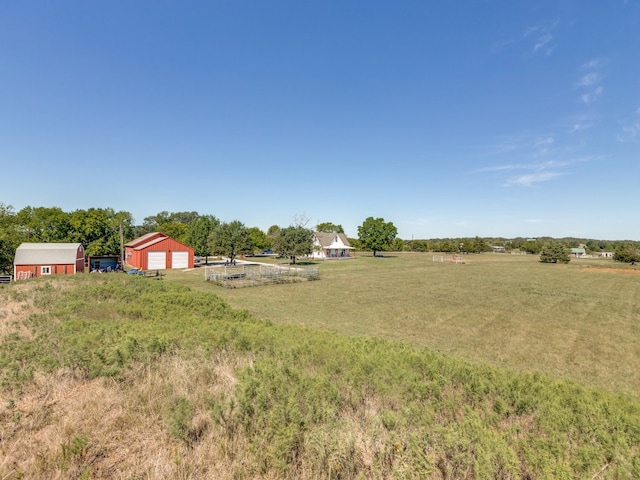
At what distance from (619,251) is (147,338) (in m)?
94.6

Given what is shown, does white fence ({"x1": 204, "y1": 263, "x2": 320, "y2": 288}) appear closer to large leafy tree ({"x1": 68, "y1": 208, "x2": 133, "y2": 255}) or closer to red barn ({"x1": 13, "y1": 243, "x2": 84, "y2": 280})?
red barn ({"x1": 13, "y1": 243, "x2": 84, "y2": 280})

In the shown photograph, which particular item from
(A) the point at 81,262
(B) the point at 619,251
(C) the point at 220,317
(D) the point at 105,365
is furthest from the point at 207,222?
(B) the point at 619,251

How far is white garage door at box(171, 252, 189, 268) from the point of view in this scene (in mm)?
44094

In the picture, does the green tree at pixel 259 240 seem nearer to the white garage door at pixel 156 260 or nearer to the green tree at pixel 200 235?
the green tree at pixel 200 235

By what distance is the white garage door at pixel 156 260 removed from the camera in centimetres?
4228

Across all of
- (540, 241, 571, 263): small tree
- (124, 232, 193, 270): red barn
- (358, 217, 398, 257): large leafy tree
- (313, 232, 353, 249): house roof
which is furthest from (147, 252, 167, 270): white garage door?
(540, 241, 571, 263): small tree

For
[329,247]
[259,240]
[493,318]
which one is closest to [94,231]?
[259,240]

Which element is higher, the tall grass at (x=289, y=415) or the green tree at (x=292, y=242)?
the green tree at (x=292, y=242)

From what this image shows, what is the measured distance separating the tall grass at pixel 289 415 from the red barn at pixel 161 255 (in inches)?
1569

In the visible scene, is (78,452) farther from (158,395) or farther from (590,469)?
(590,469)

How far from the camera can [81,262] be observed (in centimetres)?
Answer: 3709

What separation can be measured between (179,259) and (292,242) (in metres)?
17.2

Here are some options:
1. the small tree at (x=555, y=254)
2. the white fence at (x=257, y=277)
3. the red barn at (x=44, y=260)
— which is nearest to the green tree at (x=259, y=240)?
the red barn at (x=44, y=260)

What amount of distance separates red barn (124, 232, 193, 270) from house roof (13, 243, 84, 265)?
798cm
